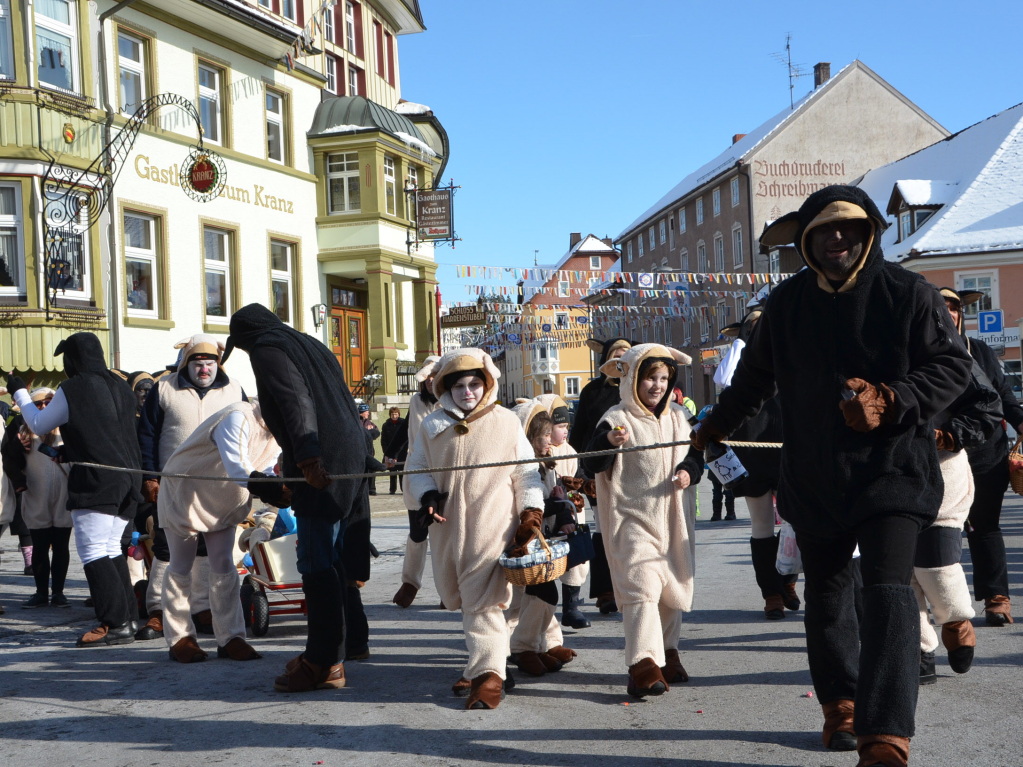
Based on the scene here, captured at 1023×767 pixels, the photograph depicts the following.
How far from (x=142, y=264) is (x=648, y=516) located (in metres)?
18.0

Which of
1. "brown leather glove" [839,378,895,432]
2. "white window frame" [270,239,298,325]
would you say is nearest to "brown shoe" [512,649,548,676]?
"brown leather glove" [839,378,895,432]

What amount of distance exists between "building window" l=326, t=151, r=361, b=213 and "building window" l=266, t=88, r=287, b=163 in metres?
1.38

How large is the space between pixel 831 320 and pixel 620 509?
193cm

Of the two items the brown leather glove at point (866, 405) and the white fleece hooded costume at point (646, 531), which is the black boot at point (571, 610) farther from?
the brown leather glove at point (866, 405)

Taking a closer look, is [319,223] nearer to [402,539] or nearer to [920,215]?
[402,539]

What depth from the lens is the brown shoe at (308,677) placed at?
5.80 meters

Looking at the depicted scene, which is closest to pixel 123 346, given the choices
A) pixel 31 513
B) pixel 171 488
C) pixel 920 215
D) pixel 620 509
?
pixel 31 513

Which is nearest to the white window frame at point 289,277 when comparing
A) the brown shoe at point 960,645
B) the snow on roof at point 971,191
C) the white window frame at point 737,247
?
the brown shoe at point 960,645

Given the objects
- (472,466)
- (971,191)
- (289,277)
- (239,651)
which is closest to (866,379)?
(472,466)

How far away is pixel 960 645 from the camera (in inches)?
216

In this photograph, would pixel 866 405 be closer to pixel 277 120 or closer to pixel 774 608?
pixel 774 608

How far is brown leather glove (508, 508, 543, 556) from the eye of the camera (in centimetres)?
547

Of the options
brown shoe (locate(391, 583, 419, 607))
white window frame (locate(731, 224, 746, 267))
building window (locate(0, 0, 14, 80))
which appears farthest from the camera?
white window frame (locate(731, 224, 746, 267))

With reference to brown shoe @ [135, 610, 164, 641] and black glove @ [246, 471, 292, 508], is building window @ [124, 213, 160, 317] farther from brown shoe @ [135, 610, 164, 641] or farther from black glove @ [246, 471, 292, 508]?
black glove @ [246, 471, 292, 508]
